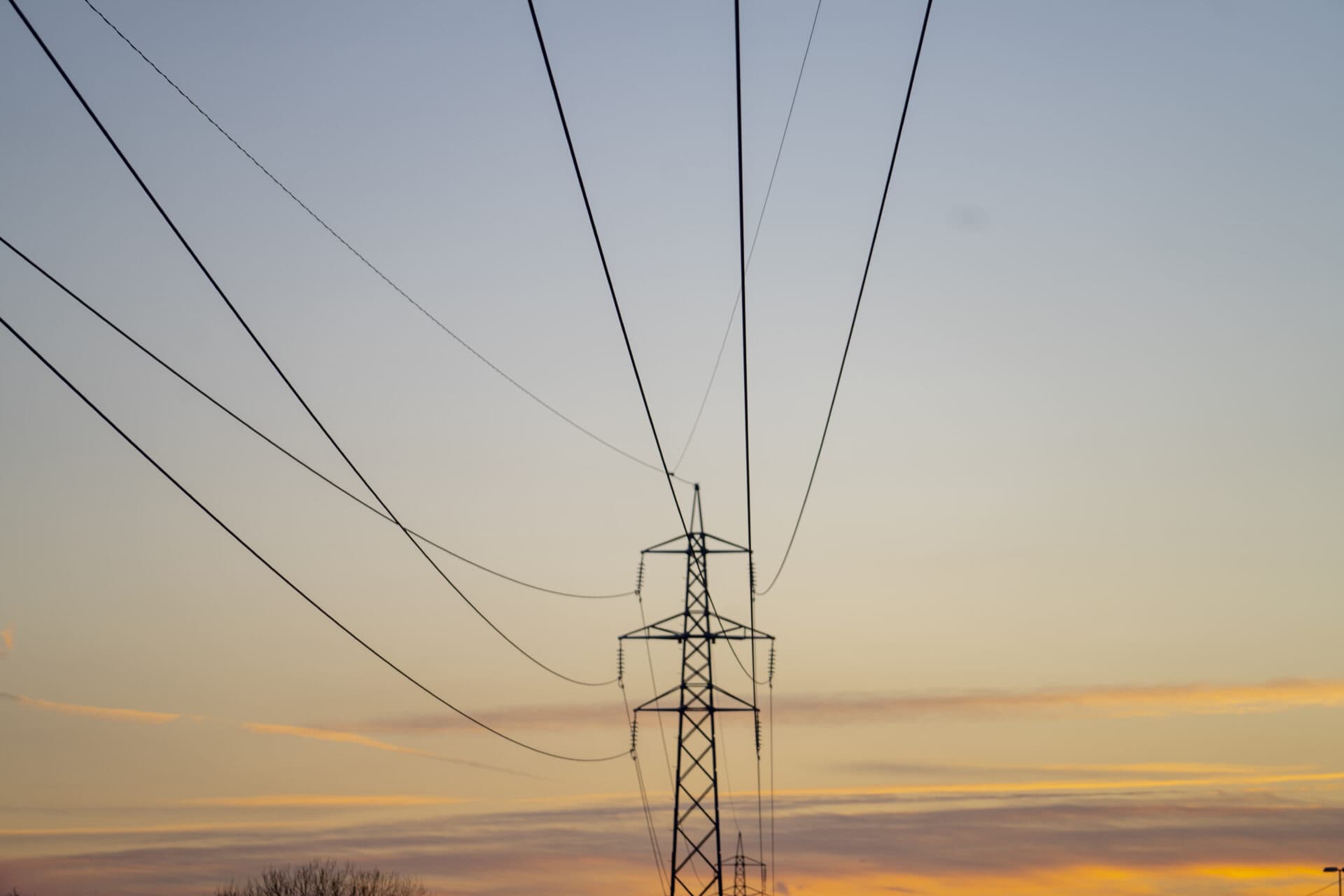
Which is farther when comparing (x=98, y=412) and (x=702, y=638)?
(x=702, y=638)

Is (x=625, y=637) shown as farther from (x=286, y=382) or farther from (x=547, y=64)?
(x=547, y=64)

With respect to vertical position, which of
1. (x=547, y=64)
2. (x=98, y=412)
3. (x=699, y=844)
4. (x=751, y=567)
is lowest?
(x=699, y=844)

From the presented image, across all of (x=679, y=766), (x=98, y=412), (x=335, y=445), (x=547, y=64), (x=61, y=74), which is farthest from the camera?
(x=679, y=766)

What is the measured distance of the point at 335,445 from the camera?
18.8 metres

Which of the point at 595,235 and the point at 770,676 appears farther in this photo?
the point at 770,676

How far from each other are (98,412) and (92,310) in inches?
67.1

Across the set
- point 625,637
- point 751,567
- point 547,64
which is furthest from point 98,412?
point 751,567

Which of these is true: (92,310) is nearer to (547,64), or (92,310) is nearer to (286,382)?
(286,382)

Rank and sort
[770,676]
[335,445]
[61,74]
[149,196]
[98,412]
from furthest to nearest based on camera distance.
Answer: [770,676] < [335,445] < [98,412] < [149,196] < [61,74]

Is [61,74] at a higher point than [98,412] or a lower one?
higher

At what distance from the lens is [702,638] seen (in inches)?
1658

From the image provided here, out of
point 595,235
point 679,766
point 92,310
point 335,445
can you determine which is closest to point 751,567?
point 679,766

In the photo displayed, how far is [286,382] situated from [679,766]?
28.0 m

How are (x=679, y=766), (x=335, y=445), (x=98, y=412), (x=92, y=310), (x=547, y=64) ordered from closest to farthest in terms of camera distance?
(x=547, y=64), (x=98, y=412), (x=92, y=310), (x=335, y=445), (x=679, y=766)
